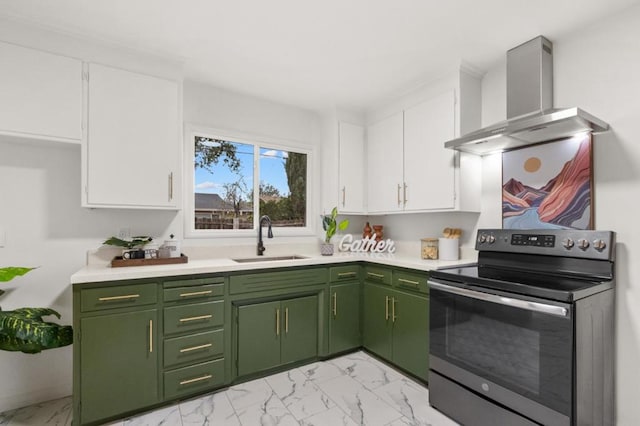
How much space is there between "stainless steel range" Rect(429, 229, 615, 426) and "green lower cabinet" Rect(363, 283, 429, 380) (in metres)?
0.25

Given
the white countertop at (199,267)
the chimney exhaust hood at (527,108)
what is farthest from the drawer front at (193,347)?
the chimney exhaust hood at (527,108)

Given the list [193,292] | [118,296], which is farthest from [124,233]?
[193,292]

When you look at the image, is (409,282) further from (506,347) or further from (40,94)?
(40,94)

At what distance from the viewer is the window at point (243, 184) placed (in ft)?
9.61

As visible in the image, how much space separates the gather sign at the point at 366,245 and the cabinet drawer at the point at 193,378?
1679mm

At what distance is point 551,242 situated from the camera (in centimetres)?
203

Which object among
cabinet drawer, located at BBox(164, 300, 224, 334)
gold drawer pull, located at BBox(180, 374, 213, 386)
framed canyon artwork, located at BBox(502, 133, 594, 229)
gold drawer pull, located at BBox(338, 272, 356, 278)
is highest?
framed canyon artwork, located at BBox(502, 133, 594, 229)

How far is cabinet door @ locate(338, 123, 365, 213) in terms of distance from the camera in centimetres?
335

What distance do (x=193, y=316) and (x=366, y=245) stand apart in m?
1.85

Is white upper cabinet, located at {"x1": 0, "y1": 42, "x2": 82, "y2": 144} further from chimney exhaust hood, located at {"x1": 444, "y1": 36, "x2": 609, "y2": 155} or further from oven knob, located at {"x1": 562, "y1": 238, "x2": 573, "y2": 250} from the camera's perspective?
oven knob, located at {"x1": 562, "y1": 238, "x2": 573, "y2": 250}

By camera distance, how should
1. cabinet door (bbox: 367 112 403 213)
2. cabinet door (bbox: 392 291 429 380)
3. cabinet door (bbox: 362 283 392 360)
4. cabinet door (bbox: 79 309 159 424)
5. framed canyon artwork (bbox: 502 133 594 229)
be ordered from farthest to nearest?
cabinet door (bbox: 367 112 403 213) < cabinet door (bbox: 362 283 392 360) < cabinet door (bbox: 392 291 429 380) < framed canyon artwork (bbox: 502 133 594 229) < cabinet door (bbox: 79 309 159 424)

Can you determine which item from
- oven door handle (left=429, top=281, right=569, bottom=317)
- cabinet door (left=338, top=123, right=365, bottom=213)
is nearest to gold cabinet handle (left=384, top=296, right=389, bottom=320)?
oven door handle (left=429, top=281, right=569, bottom=317)

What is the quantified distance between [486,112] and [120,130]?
9.04ft

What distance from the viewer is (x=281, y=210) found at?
3.36 meters
